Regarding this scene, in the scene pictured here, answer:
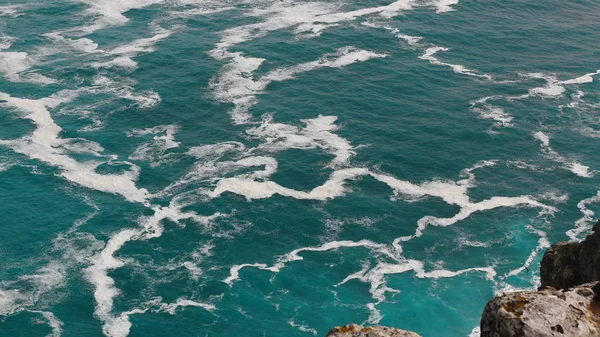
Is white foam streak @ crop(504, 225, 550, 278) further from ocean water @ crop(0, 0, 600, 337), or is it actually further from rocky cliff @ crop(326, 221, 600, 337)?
Answer: rocky cliff @ crop(326, 221, 600, 337)

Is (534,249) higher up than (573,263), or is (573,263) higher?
(573,263)

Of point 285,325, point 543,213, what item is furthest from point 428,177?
point 285,325

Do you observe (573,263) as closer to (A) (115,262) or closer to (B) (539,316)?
(B) (539,316)

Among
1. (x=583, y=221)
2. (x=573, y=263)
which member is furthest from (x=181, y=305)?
(x=583, y=221)

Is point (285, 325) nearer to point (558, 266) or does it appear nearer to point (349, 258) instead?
point (349, 258)

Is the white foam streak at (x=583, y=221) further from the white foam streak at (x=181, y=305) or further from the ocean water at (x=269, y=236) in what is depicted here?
the white foam streak at (x=181, y=305)
